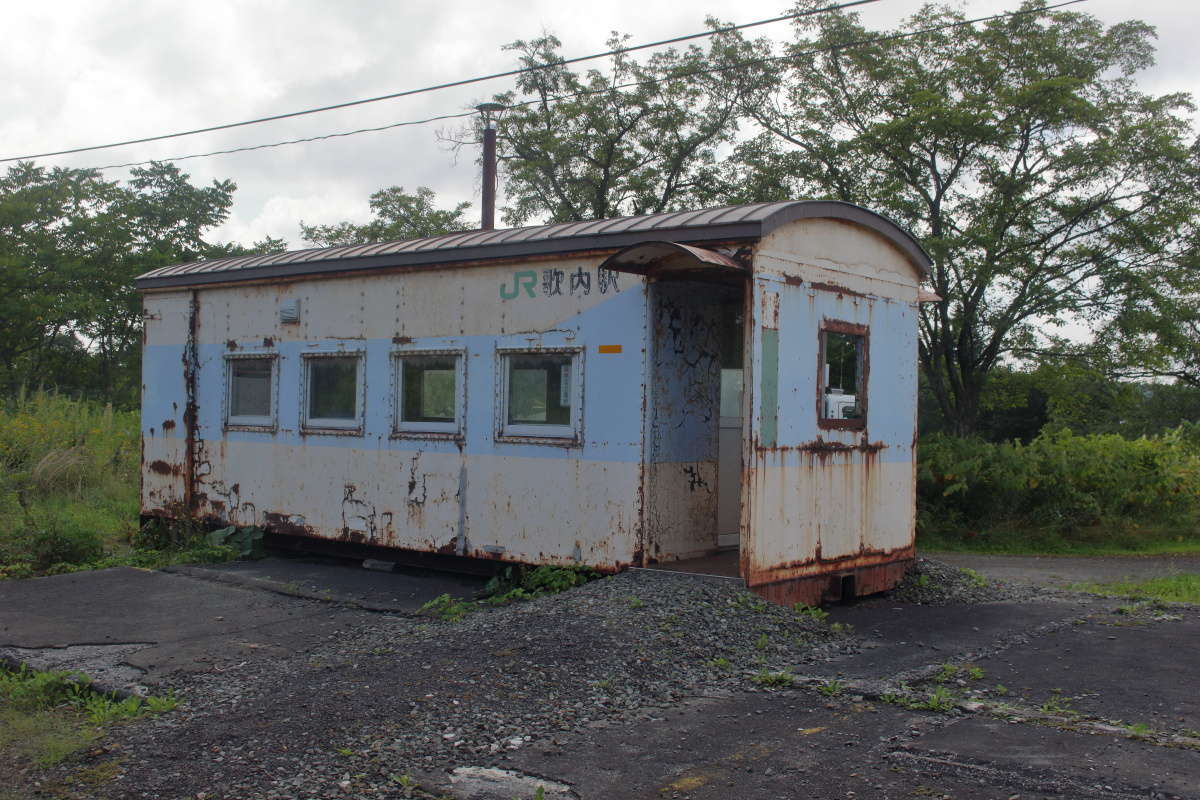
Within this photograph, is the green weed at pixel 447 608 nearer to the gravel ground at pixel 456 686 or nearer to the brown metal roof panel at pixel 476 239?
the gravel ground at pixel 456 686

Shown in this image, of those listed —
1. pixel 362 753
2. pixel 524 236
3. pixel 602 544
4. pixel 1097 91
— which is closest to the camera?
pixel 362 753

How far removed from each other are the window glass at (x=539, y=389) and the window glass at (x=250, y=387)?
10.8 feet

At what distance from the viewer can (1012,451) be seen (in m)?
15.1

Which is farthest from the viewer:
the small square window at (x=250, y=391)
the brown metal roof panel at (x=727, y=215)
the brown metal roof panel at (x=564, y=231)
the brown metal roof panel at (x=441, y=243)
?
the small square window at (x=250, y=391)

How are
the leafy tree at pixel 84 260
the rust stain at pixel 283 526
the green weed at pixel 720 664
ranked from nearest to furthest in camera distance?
the green weed at pixel 720 664 → the rust stain at pixel 283 526 → the leafy tree at pixel 84 260

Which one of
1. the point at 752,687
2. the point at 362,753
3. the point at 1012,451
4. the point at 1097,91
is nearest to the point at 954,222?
the point at 1097,91

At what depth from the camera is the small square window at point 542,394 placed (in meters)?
8.59

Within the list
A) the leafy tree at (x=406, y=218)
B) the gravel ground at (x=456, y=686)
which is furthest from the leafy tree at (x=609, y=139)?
the gravel ground at (x=456, y=686)

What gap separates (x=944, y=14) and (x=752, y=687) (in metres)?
16.7

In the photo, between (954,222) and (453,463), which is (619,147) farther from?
(453,463)

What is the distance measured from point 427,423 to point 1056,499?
9.34 meters

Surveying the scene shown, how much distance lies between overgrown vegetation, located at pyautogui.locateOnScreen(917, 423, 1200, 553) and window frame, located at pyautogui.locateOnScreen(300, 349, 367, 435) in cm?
812

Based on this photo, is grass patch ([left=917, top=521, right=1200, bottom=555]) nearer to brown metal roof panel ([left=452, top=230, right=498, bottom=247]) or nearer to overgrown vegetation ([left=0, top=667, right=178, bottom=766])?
brown metal roof panel ([left=452, top=230, right=498, bottom=247])

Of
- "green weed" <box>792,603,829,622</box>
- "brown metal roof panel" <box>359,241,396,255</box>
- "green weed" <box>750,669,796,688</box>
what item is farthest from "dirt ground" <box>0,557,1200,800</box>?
"brown metal roof panel" <box>359,241,396,255</box>
